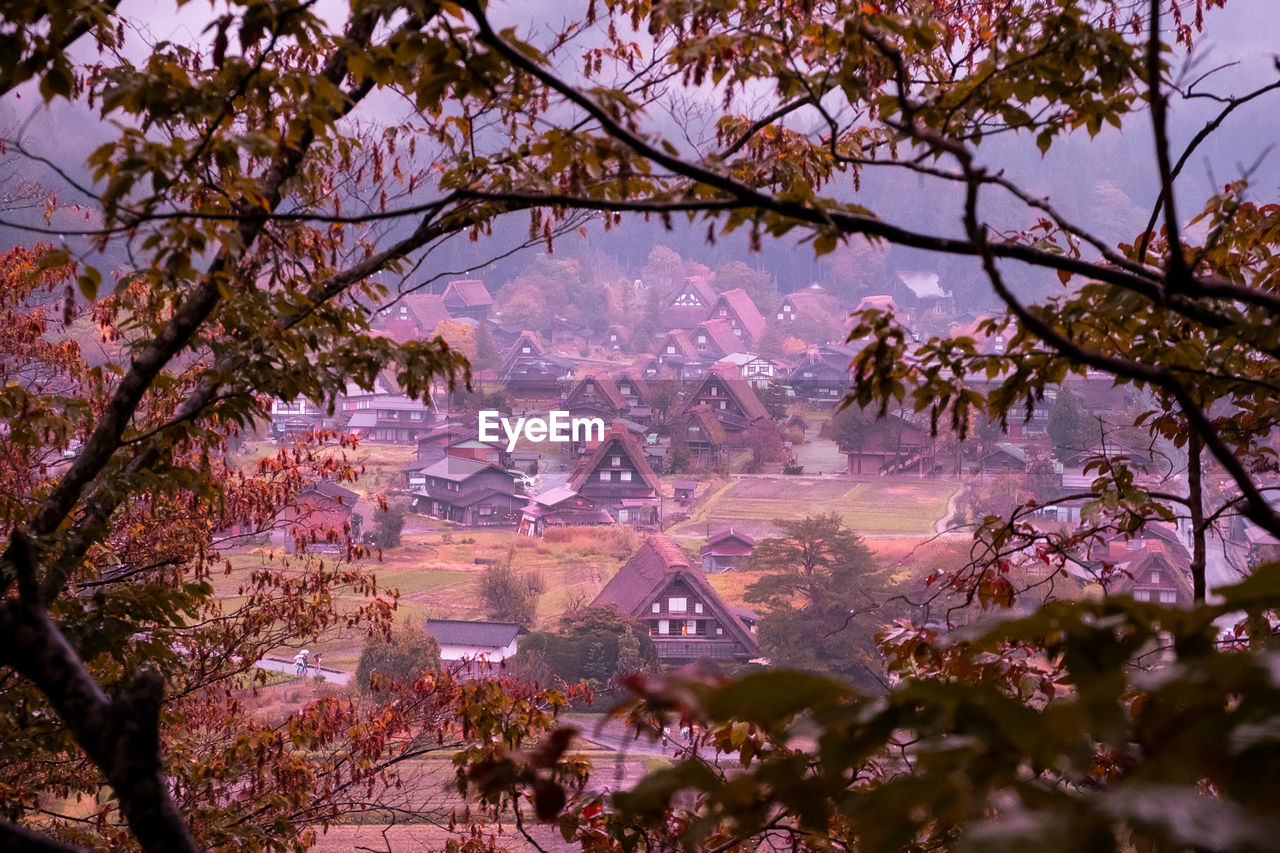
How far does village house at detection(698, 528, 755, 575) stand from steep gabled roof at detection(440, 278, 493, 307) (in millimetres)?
12575

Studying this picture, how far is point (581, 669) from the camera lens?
901 inches

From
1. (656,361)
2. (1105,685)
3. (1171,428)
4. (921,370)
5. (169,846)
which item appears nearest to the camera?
(1105,685)

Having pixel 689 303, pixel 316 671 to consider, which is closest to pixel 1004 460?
pixel 689 303

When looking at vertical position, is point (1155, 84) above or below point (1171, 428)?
above

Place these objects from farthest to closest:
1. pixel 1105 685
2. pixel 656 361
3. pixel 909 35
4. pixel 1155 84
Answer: pixel 656 361 → pixel 909 35 → pixel 1155 84 → pixel 1105 685

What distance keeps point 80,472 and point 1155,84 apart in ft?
11.5

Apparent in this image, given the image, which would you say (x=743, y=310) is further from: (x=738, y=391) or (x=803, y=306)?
(x=738, y=391)

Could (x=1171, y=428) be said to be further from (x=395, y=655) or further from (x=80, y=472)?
(x=395, y=655)

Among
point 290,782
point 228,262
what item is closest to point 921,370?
point 228,262

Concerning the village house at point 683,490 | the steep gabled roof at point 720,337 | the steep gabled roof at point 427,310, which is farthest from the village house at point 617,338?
the village house at point 683,490

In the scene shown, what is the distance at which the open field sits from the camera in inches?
1022

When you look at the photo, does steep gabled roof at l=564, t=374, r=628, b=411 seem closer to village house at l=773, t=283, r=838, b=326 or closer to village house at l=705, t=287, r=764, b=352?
village house at l=705, t=287, r=764, b=352

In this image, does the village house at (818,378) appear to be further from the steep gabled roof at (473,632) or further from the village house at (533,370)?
the steep gabled roof at (473,632)

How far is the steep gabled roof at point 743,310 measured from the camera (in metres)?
30.6
